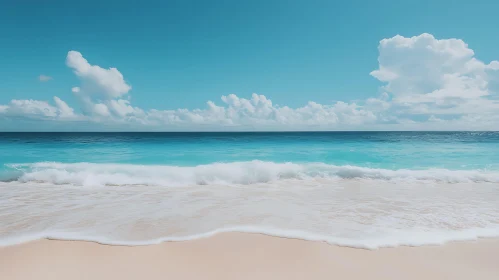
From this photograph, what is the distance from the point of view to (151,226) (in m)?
4.46

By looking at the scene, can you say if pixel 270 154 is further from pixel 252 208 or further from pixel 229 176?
pixel 252 208

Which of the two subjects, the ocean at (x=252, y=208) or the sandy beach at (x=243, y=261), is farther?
the ocean at (x=252, y=208)

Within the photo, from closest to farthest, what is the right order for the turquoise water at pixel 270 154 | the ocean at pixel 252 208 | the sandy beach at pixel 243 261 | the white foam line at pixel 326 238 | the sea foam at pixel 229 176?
1. the sandy beach at pixel 243 261
2. the white foam line at pixel 326 238
3. the ocean at pixel 252 208
4. the sea foam at pixel 229 176
5. the turquoise water at pixel 270 154

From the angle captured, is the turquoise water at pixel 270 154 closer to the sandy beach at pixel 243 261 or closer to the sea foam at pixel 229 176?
the sea foam at pixel 229 176

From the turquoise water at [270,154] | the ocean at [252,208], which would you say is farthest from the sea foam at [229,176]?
the turquoise water at [270,154]

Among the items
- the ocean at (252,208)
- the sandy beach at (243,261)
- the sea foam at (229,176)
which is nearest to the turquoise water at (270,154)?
the sea foam at (229,176)

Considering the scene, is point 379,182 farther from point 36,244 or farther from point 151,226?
point 36,244

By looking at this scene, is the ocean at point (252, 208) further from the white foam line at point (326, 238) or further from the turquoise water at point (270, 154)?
the turquoise water at point (270, 154)

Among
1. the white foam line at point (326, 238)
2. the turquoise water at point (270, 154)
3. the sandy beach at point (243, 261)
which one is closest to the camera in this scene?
the sandy beach at point (243, 261)

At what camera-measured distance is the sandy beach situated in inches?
117

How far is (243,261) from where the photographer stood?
326cm

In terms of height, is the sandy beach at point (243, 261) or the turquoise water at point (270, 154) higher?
the turquoise water at point (270, 154)

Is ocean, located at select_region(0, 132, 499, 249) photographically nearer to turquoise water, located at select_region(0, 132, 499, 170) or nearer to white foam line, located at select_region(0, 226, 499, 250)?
white foam line, located at select_region(0, 226, 499, 250)

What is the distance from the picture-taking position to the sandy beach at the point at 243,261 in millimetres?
2980
